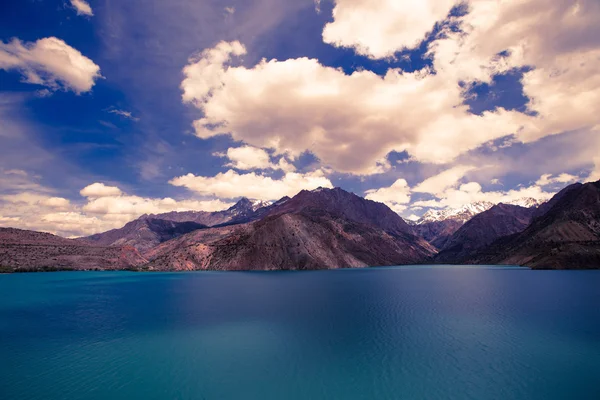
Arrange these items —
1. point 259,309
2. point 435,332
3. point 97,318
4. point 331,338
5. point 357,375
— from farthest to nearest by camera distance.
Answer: point 259,309 → point 97,318 → point 435,332 → point 331,338 → point 357,375

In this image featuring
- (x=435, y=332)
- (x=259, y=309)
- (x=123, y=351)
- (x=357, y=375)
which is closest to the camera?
(x=357, y=375)

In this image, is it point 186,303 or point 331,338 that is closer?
point 331,338

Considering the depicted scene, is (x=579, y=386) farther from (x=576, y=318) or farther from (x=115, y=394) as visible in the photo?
(x=115, y=394)

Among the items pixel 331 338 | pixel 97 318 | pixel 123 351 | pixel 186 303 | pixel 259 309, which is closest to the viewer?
pixel 123 351

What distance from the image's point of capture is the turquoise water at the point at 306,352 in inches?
1121

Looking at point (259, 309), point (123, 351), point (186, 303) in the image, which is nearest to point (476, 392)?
point (123, 351)

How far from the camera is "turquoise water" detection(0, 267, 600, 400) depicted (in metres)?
28.5

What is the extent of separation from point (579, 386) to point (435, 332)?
19695 mm

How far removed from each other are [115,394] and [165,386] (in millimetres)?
3929

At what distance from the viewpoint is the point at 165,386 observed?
29281mm

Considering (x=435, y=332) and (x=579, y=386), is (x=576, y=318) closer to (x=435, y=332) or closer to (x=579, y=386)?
(x=435, y=332)

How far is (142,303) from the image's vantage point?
82312 mm

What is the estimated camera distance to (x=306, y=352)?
125ft

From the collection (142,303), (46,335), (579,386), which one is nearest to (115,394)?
(46,335)
